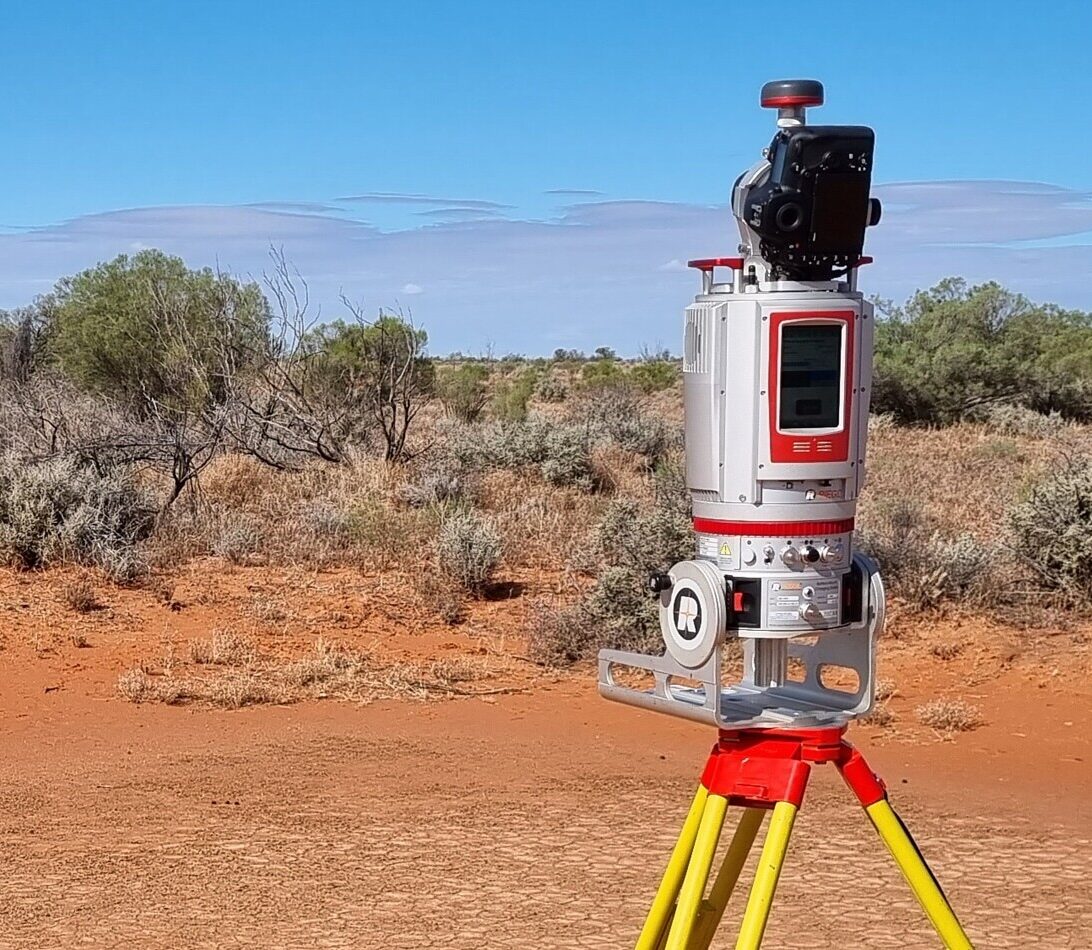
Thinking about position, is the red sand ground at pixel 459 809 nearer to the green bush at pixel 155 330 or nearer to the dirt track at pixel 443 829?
the dirt track at pixel 443 829

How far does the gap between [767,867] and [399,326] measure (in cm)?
1667

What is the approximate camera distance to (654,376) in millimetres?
31094

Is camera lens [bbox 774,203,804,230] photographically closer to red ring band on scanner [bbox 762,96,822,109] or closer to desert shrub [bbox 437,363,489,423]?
red ring band on scanner [bbox 762,96,822,109]

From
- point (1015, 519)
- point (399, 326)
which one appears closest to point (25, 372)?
point (399, 326)

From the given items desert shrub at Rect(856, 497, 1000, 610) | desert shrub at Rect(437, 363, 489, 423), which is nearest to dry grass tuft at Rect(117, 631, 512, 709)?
desert shrub at Rect(856, 497, 1000, 610)

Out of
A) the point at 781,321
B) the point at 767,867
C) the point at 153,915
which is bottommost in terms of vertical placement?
the point at 153,915

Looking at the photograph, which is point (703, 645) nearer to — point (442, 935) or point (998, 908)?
point (442, 935)

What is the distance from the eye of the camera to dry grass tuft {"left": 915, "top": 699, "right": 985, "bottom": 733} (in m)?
8.17

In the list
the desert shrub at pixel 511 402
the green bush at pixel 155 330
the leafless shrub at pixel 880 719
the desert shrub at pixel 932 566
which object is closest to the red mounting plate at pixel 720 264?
the leafless shrub at pixel 880 719

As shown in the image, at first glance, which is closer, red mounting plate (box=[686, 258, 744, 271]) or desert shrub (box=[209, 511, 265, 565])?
red mounting plate (box=[686, 258, 744, 271])

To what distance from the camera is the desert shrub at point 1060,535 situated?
10.3 metres

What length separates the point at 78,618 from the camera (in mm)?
10477

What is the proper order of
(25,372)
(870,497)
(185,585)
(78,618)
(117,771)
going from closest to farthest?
(117,771), (78,618), (185,585), (870,497), (25,372)

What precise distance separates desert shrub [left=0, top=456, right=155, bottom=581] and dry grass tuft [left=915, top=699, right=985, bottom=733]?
635 cm
